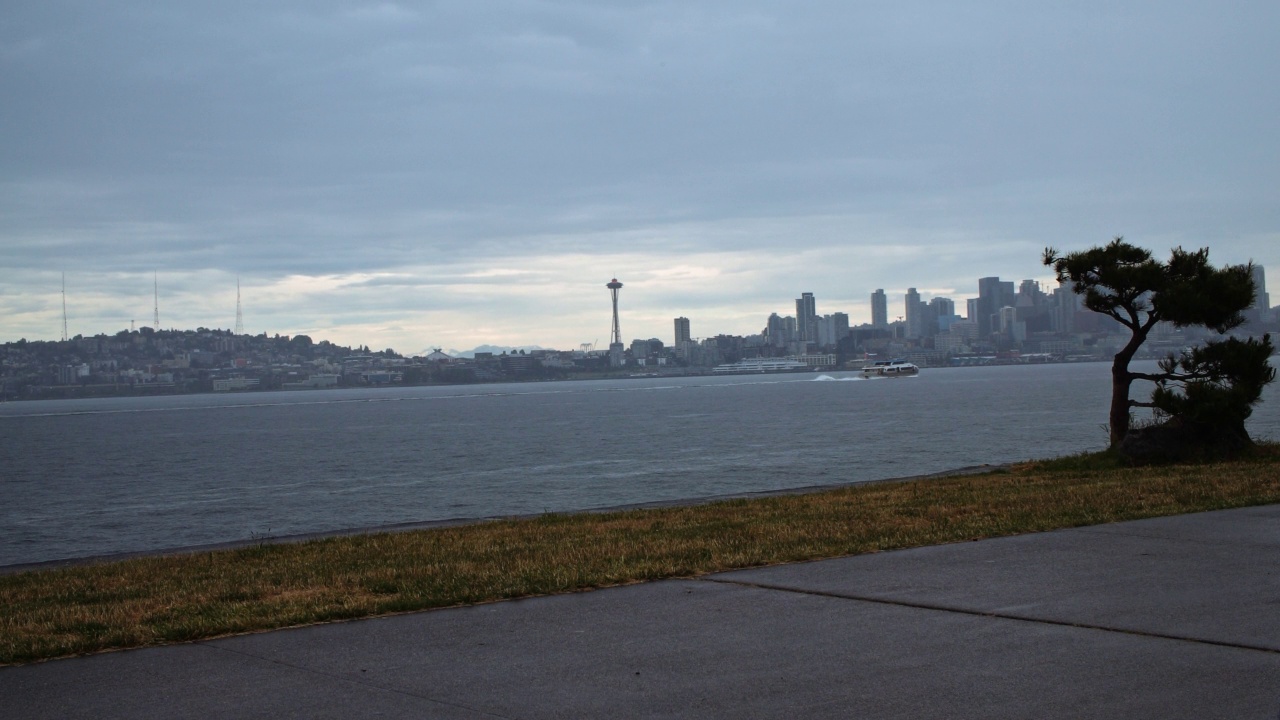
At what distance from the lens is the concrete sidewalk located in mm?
6281

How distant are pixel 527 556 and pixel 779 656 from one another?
5.81 m

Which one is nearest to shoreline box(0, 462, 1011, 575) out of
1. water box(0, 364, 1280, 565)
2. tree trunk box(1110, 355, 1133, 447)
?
tree trunk box(1110, 355, 1133, 447)

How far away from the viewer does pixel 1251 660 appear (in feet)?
22.2

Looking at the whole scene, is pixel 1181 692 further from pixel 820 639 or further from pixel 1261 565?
pixel 1261 565

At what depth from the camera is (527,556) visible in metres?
12.7

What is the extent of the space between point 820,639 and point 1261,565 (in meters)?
4.56

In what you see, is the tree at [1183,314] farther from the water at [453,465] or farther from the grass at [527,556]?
the water at [453,465]

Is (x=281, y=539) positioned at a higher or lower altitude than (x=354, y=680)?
lower

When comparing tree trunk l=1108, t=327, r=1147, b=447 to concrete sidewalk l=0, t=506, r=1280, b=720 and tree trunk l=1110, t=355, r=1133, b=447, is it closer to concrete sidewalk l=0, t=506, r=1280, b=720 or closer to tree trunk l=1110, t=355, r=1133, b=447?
tree trunk l=1110, t=355, r=1133, b=447

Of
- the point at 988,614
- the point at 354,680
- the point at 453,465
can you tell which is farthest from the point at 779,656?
the point at 453,465

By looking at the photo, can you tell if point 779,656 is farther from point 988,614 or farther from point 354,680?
point 354,680

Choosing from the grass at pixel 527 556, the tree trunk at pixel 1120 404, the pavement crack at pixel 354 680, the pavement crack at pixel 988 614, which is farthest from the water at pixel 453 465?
the pavement crack at pixel 988 614

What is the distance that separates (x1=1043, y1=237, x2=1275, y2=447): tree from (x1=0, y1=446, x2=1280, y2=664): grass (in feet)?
11.7

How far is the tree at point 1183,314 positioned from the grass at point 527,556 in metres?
3.55
